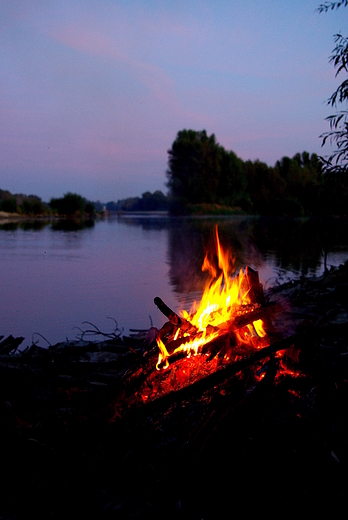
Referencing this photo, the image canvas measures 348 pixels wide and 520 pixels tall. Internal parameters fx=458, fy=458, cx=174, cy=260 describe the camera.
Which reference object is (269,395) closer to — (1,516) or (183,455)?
(183,455)

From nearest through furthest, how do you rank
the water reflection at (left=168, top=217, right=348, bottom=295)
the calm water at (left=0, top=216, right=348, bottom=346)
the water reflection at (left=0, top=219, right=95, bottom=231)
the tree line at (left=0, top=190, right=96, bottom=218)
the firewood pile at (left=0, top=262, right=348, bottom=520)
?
1. the firewood pile at (left=0, top=262, right=348, bottom=520)
2. the calm water at (left=0, top=216, right=348, bottom=346)
3. the water reflection at (left=168, top=217, right=348, bottom=295)
4. the water reflection at (left=0, top=219, right=95, bottom=231)
5. the tree line at (left=0, top=190, right=96, bottom=218)

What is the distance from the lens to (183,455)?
9.24ft

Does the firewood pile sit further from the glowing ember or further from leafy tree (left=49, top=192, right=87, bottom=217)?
leafy tree (left=49, top=192, right=87, bottom=217)

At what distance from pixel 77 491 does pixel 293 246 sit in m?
22.5

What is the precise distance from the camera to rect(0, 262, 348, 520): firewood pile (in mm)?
2670

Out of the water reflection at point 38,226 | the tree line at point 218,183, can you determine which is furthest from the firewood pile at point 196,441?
the tree line at point 218,183

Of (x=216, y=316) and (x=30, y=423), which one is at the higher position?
(x=216, y=316)

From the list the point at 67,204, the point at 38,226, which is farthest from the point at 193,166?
the point at 38,226

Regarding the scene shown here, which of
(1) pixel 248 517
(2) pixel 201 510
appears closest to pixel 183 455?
(2) pixel 201 510

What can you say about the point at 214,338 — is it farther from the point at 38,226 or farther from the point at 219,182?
the point at 219,182

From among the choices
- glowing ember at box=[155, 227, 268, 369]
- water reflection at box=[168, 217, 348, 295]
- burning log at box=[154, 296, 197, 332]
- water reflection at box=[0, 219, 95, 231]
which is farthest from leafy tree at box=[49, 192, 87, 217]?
burning log at box=[154, 296, 197, 332]

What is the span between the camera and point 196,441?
9.30ft

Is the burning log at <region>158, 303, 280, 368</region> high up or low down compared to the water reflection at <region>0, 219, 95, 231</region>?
up

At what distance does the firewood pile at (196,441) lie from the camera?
2670 mm
